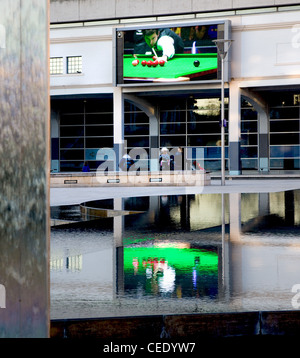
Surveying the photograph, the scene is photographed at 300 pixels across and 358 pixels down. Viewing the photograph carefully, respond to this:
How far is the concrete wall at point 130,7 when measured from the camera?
134 feet

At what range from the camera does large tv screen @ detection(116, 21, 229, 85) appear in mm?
40656

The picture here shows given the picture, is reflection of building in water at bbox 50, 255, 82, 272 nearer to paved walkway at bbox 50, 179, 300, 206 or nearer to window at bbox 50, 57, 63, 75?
paved walkway at bbox 50, 179, 300, 206

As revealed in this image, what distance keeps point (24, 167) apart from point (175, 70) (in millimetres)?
38685

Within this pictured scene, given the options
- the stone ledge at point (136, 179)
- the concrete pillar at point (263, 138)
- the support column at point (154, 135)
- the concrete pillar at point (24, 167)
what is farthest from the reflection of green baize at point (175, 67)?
the concrete pillar at point (24, 167)

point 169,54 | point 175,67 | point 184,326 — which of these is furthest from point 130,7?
Answer: point 184,326

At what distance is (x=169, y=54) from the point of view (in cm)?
4128

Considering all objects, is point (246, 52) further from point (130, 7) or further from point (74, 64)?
point (74, 64)

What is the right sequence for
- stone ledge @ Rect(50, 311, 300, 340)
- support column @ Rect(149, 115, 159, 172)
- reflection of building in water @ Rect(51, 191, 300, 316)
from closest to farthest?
stone ledge @ Rect(50, 311, 300, 340) < reflection of building in water @ Rect(51, 191, 300, 316) < support column @ Rect(149, 115, 159, 172)

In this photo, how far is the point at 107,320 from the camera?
4.89m

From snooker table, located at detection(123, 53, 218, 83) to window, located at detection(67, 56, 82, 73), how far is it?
4115 millimetres

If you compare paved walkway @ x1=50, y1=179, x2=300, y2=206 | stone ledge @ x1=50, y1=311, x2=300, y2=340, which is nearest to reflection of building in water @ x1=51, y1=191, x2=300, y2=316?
stone ledge @ x1=50, y1=311, x2=300, y2=340

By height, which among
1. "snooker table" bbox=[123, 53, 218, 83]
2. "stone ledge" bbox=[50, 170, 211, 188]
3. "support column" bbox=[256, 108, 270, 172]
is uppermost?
"snooker table" bbox=[123, 53, 218, 83]

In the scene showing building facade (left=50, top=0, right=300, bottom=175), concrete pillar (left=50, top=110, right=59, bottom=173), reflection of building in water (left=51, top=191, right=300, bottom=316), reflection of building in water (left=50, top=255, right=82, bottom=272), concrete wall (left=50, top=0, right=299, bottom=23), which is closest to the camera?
reflection of building in water (left=51, top=191, right=300, bottom=316)

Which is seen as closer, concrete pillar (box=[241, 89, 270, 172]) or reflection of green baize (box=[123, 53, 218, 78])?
reflection of green baize (box=[123, 53, 218, 78])
